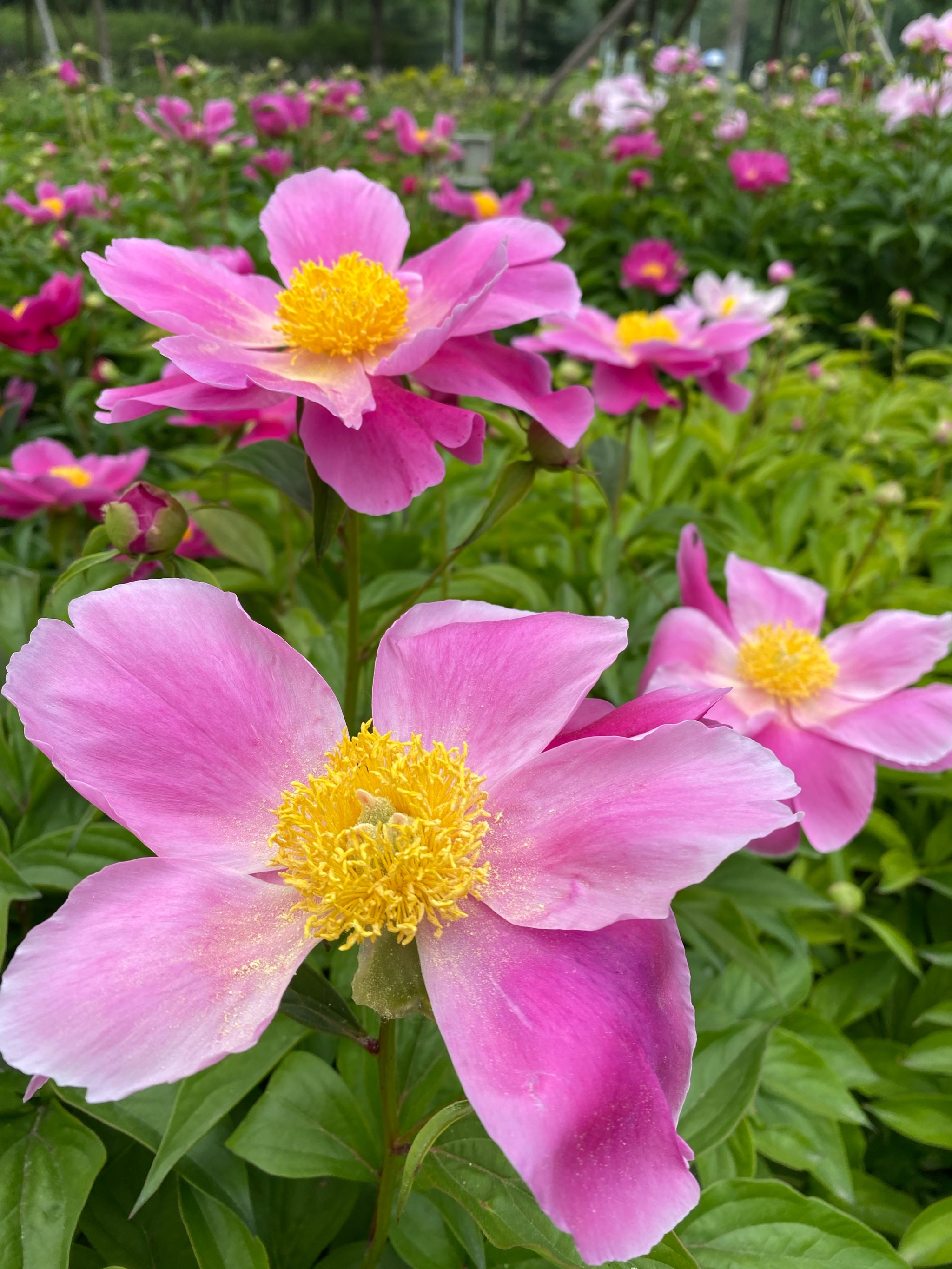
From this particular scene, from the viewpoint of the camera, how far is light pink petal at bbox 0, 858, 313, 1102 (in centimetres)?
37

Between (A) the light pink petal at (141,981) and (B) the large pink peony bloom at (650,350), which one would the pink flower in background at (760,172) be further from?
(A) the light pink petal at (141,981)

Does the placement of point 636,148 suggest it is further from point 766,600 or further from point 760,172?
point 766,600

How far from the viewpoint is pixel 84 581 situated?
0.78 metres

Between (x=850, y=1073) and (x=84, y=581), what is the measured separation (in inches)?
32.6

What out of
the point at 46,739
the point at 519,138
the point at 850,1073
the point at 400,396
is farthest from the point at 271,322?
the point at 519,138

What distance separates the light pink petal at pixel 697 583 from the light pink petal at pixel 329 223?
36 cm

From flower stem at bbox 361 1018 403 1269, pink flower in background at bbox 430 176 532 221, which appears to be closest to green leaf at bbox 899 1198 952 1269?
flower stem at bbox 361 1018 403 1269

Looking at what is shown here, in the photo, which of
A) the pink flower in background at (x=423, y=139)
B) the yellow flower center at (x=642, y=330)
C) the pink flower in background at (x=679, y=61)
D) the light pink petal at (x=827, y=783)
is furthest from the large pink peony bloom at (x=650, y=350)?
the pink flower in background at (x=679, y=61)

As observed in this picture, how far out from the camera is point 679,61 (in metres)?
4.18

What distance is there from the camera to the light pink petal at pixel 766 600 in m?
1.00

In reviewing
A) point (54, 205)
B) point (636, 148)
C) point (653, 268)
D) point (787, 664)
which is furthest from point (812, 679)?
point (636, 148)

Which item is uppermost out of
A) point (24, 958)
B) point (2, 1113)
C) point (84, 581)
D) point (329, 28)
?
point (24, 958)

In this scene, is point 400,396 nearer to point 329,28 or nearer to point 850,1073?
point 850,1073

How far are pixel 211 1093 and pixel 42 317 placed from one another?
4.17ft
